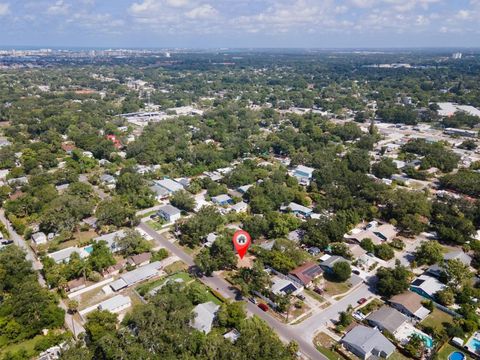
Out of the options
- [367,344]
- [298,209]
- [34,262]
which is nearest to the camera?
[367,344]

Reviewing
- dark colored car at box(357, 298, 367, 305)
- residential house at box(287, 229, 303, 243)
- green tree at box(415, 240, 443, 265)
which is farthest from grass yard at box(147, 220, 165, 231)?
green tree at box(415, 240, 443, 265)

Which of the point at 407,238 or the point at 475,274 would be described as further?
the point at 407,238

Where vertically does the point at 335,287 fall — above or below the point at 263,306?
below

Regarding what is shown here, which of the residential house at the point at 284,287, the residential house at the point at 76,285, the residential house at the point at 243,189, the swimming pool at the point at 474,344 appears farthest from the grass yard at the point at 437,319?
the residential house at the point at 76,285

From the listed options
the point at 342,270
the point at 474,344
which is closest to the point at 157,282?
the point at 342,270

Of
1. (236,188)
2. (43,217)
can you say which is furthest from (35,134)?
(236,188)

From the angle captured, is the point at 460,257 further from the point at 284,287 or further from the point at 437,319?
the point at 284,287

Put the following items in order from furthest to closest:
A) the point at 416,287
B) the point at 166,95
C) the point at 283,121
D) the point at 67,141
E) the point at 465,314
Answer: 1. the point at 166,95
2. the point at 283,121
3. the point at 67,141
4. the point at 416,287
5. the point at 465,314

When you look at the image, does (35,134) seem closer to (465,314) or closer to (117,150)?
(117,150)
